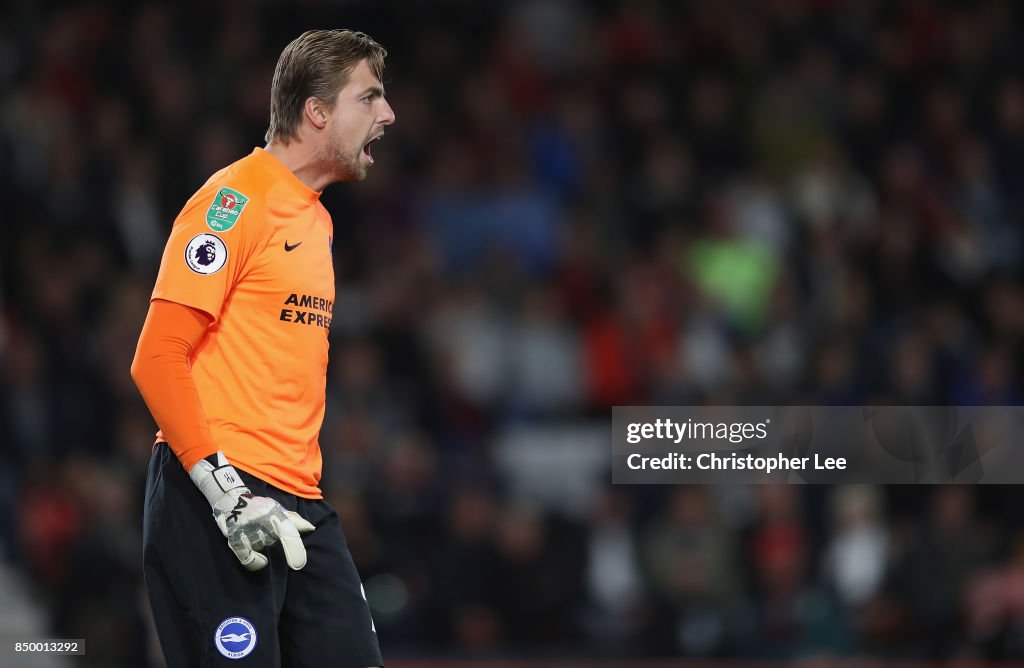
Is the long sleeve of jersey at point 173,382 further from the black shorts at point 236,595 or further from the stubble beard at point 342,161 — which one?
the stubble beard at point 342,161

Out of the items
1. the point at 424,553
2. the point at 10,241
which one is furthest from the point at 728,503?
the point at 10,241

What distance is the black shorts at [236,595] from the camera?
3475mm

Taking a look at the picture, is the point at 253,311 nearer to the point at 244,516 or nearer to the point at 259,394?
the point at 259,394

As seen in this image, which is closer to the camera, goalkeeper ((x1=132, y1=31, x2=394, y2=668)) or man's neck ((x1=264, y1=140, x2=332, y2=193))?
goalkeeper ((x1=132, y1=31, x2=394, y2=668))

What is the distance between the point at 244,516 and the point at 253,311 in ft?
1.79

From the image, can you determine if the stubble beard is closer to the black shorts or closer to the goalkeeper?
the goalkeeper

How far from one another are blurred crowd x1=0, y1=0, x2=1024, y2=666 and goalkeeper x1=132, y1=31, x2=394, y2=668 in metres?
4.09

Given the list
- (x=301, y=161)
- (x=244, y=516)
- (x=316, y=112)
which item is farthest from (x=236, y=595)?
(x=316, y=112)

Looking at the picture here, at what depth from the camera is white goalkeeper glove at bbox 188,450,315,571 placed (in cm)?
336

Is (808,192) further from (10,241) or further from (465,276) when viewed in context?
(10,241)

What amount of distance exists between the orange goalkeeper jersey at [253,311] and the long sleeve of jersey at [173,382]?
61 millimetres

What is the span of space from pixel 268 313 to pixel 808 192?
743 cm

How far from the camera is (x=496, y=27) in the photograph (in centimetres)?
1155

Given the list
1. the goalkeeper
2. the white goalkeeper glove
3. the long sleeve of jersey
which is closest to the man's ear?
the goalkeeper
